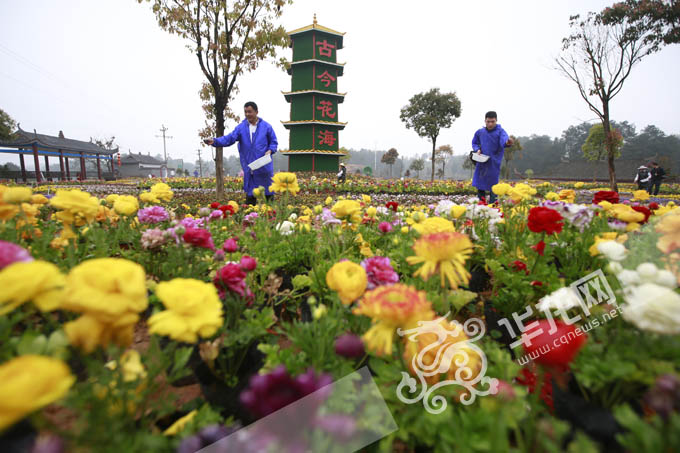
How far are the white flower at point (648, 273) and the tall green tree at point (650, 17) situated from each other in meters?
15.0

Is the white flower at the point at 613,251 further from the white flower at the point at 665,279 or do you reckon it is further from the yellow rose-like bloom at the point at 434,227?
the yellow rose-like bloom at the point at 434,227

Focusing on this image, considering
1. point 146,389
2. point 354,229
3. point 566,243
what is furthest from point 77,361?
point 566,243

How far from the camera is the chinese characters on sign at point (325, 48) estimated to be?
1956cm

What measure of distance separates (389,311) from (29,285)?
28.4 inches

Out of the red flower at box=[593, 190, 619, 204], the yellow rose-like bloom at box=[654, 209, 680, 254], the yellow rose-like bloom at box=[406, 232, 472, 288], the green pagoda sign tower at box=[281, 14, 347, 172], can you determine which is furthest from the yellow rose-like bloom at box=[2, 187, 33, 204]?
the green pagoda sign tower at box=[281, 14, 347, 172]

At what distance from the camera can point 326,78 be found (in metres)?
19.7

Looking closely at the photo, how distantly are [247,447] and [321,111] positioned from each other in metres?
20.7

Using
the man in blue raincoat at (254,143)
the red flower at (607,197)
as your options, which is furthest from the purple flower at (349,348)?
the man in blue raincoat at (254,143)

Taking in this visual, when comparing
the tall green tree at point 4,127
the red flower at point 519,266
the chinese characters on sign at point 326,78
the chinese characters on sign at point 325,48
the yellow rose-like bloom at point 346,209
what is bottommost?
the red flower at point 519,266

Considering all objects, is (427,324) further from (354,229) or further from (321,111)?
(321,111)

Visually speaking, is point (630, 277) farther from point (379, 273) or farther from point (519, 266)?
point (519, 266)

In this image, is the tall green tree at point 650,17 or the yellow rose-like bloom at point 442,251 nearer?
the yellow rose-like bloom at point 442,251

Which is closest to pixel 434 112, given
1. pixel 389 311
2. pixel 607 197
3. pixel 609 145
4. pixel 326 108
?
pixel 326 108

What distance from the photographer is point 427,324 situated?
3.19ft
